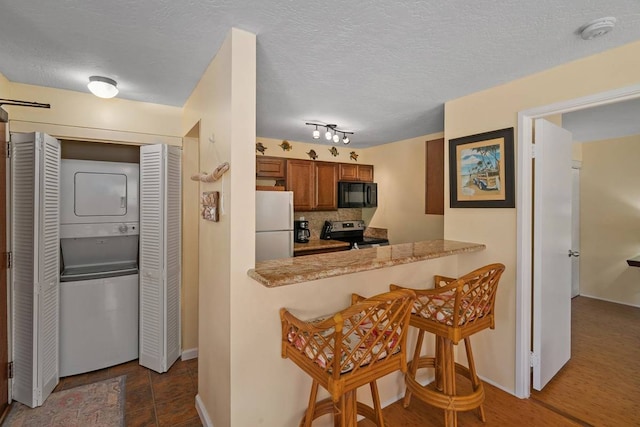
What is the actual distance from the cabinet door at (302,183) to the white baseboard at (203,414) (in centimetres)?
244

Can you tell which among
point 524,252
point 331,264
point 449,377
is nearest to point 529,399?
point 449,377

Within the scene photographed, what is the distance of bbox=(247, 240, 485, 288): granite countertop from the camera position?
1.39m

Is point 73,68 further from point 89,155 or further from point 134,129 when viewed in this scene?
point 89,155

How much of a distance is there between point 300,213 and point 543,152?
9.88 feet

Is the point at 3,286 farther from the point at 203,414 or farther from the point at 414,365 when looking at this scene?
the point at 414,365

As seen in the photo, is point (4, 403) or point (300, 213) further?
point (300, 213)

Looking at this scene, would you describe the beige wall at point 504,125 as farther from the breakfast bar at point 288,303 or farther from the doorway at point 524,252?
the breakfast bar at point 288,303

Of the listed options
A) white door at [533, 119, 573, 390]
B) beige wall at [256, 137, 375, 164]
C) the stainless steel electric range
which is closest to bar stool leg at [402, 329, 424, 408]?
white door at [533, 119, 573, 390]

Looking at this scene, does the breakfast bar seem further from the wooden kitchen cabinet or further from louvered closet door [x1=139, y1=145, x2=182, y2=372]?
the wooden kitchen cabinet

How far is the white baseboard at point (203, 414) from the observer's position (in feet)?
6.28

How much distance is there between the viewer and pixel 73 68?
79.8 inches

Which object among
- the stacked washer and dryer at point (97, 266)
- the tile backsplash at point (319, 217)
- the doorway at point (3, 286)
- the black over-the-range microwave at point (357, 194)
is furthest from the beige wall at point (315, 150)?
the doorway at point (3, 286)

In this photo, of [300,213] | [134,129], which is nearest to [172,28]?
[134,129]

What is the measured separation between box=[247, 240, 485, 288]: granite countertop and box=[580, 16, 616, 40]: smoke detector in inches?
55.0
